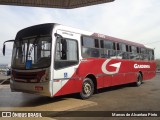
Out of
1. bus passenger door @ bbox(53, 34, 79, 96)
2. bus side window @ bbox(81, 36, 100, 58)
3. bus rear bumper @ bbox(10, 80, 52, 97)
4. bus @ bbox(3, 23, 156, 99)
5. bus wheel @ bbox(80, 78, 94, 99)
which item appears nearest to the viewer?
bus rear bumper @ bbox(10, 80, 52, 97)

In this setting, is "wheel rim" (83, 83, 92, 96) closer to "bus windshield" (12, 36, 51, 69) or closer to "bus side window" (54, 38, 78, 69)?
"bus side window" (54, 38, 78, 69)

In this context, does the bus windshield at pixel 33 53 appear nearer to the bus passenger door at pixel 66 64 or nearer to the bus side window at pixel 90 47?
the bus passenger door at pixel 66 64

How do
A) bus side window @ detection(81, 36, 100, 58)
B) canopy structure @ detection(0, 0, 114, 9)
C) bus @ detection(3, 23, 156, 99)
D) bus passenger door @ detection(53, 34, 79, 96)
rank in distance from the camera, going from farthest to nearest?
canopy structure @ detection(0, 0, 114, 9) < bus side window @ detection(81, 36, 100, 58) < bus passenger door @ detection(53, 34, 79, 96) < bus @ detection(3, 23, 156, 99)

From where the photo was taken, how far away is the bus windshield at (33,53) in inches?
381

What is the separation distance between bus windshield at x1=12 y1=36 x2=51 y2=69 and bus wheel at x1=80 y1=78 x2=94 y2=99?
8.74 ft

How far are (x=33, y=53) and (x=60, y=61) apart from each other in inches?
44.0

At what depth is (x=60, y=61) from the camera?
9922 mm

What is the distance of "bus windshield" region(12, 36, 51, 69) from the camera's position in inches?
381

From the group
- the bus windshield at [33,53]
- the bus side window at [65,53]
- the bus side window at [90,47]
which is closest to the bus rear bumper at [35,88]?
the bus windshield at [33,53]

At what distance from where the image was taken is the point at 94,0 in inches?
680

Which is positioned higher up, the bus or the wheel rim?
the bus

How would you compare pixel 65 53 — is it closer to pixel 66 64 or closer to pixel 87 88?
pixel 66 64

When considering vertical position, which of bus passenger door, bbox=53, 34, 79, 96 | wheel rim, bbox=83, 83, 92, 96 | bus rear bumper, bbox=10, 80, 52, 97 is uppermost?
bus passenger door, bbox=53, 34, 79, 96

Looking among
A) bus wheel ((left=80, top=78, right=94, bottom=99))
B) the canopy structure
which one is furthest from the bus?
the canopy structure
